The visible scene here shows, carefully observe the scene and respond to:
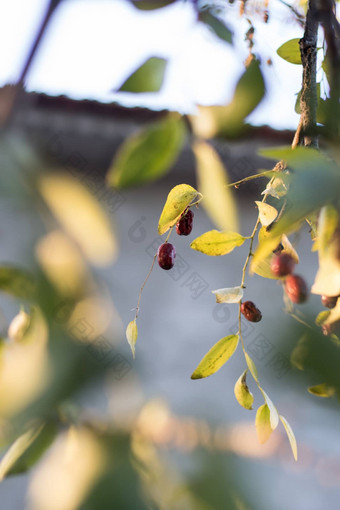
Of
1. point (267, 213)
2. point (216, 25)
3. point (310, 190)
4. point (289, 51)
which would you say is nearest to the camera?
point (310, 190)

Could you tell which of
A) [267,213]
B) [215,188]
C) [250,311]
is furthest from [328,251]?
[250,311]

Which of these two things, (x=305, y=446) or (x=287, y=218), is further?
(x=305, y=446)

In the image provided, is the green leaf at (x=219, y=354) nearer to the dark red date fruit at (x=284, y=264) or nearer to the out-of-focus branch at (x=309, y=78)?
the dark red date fruit at (x=284, y=264)

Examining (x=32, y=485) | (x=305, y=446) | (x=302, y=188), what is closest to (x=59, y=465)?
(x=32, y=485)

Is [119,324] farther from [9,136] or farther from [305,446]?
[305,446]

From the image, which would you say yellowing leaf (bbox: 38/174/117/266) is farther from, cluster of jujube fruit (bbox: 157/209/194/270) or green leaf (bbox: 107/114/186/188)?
cluster of jujube fruit (bbox: 157/209/194/270)

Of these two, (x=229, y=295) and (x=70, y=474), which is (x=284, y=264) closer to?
(x=229, y=295)
